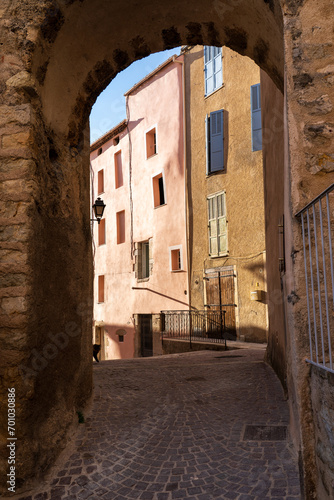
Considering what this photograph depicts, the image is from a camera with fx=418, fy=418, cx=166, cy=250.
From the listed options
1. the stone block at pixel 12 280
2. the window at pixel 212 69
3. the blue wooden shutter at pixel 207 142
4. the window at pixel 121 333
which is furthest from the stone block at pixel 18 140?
the window at pixel 212 69

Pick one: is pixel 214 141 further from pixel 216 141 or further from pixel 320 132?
pixel 320 132

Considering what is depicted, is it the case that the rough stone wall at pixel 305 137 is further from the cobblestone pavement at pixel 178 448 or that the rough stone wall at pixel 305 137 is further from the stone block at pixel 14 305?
the stone block at pixel 14 305

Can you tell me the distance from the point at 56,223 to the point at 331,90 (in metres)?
2.57

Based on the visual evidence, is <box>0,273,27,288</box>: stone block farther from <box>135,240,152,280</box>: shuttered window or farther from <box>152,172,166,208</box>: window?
<box>135,240,152,280</box>: shuttered window

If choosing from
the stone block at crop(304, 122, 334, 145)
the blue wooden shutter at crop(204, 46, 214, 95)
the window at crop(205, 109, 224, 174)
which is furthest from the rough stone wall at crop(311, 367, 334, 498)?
the blue wooden shutter at crop(204, 46, 214, 95)

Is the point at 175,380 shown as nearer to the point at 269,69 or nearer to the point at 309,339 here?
the point at 309,339

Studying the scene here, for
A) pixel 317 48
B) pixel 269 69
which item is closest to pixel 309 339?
pixel 317 48

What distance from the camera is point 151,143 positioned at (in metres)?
17.8

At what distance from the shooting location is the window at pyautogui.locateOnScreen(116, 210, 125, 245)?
1955cm

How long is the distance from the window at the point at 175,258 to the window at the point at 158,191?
6.76 ft

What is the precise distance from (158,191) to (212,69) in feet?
16.5

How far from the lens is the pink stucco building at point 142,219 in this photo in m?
16.1

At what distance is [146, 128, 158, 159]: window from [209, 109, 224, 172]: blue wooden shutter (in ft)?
11.6

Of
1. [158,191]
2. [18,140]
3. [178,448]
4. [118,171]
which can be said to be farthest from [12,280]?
[118,171]
